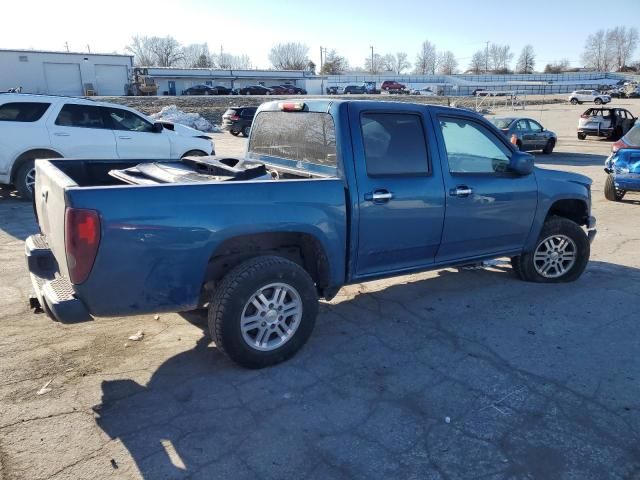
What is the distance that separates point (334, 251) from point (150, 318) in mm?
1910

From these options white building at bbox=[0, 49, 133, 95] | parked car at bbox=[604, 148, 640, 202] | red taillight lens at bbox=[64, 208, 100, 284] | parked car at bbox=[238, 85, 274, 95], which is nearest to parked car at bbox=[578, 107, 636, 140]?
parked car at bbox=[604, 148, 640, 202]

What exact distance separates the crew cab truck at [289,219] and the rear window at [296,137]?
0.05 ft

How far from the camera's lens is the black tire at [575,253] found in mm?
5508

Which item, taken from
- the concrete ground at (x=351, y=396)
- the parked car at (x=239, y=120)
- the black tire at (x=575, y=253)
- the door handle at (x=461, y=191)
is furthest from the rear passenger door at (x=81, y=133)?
the parked car at (x=239, y=120)

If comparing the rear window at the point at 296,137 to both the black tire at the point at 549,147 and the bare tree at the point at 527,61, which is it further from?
the bare tree at the point at 527,61

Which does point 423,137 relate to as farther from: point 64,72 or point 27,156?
point 64,72

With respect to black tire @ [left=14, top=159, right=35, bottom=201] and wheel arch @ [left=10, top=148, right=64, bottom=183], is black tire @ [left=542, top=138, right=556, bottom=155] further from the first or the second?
black tire @ [left=14, top=159, right=35, bottom=201]

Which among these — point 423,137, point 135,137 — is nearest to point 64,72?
point 135,137

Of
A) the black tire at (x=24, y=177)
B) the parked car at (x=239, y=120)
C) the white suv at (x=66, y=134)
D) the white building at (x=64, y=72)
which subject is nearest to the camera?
the white suv at (x=66, y=134)

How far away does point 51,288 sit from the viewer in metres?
3.31

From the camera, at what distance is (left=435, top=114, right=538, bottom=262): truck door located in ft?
15.1

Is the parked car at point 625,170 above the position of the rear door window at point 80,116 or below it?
below

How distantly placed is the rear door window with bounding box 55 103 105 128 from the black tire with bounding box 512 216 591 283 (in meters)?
7.94

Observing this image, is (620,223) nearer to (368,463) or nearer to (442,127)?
(442,127)
